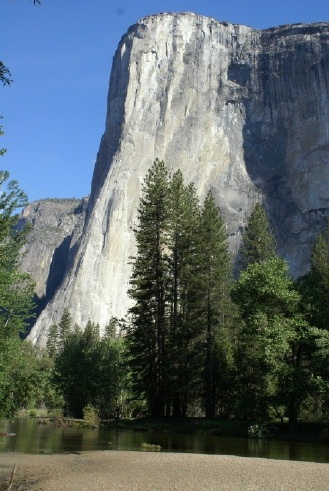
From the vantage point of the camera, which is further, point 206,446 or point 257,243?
point 257,243

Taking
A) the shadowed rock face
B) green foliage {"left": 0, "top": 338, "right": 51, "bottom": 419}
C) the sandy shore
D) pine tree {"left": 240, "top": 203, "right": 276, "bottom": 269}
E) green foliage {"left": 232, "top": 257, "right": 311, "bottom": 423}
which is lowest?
the sandy shore

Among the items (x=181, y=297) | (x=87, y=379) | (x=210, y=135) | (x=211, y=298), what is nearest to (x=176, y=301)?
(x=181, y=297)

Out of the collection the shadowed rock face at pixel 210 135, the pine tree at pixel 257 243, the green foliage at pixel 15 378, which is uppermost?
the shadowed rock face at pixel 210 135

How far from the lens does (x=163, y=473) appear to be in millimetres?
13289

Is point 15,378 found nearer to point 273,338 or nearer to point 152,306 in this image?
point 273,338

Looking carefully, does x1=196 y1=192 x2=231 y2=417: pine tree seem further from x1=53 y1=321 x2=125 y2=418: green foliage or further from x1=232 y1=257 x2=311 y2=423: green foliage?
x1=53 y1=321 x2=125 y2=418: green foliage

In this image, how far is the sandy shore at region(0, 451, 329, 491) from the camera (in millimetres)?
11484

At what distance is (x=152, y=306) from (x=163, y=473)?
2374 centimetres

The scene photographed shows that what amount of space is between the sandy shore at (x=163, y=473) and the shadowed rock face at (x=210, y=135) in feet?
340

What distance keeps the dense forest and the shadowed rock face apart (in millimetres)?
69992

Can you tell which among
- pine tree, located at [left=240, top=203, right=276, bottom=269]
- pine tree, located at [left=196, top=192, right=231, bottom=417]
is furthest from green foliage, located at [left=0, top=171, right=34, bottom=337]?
pine tree, located at [left=240, top=203, right=276, bottom=269]

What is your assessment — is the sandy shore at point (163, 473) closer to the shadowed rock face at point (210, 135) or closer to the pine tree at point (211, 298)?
the pine tree at point (211, 298)

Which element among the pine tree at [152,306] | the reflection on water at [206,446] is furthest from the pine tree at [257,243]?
the reflection on water at [206,446]

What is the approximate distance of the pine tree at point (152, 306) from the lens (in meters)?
35.8
